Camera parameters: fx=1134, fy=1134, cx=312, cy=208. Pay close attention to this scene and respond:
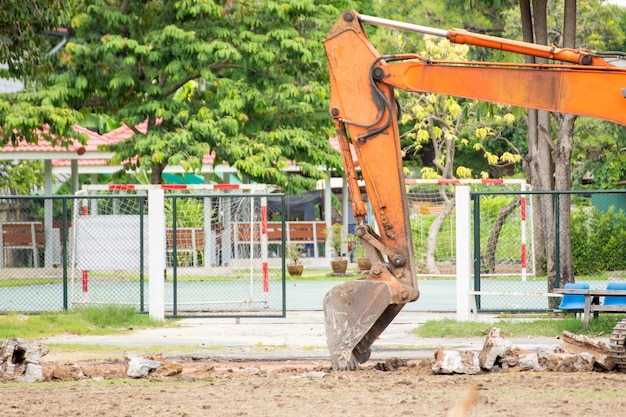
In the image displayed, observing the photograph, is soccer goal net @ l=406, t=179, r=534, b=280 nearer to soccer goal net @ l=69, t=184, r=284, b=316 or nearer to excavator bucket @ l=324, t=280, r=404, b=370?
soccer goal net @ l=69, t=184, r=284, b=316

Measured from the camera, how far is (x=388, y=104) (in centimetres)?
1090

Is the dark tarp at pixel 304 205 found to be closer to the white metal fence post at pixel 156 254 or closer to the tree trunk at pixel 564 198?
the tree trunk at pixel 564 198

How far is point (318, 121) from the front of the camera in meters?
28.3

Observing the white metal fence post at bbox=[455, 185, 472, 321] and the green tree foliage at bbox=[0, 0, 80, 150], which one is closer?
the white metal fence post at bbox=[455, 185, 472, 321]

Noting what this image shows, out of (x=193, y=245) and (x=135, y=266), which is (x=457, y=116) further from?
(x=135, y=266)

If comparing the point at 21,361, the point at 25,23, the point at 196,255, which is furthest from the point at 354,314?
the point at 196,255

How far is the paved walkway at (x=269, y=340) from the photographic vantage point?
1338 centimetres

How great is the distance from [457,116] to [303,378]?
19.6m

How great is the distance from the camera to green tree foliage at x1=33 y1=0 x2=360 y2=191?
25906mm

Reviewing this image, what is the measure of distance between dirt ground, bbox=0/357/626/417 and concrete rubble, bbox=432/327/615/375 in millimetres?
153

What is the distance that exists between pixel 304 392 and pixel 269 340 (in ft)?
17.0

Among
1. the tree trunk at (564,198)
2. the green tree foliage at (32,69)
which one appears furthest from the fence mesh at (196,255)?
the green tree foliage at (32,69)

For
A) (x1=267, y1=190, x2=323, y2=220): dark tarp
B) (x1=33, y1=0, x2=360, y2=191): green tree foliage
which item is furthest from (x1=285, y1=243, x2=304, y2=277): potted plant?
(x1=267, y1=190, x2=323, y2=220): dark tarp

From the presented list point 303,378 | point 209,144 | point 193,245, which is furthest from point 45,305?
point 303,378
